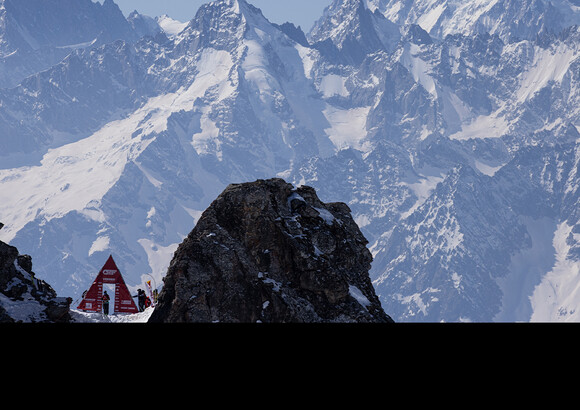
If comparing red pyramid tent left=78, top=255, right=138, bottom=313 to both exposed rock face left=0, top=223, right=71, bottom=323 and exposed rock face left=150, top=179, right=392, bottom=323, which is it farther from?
exposed rock face left=0, top=223, right=71, bottom=323

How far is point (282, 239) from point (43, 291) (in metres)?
8.23

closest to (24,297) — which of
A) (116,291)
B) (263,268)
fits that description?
(116,291)

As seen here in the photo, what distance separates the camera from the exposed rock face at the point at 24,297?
26.7 meters

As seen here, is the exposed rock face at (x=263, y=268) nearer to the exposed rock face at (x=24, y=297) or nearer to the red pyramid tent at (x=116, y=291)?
the red pyramid tent at (x=116, y=291)

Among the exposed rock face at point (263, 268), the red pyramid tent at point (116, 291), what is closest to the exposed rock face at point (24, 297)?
the red pyramid tent at point (116, 291)

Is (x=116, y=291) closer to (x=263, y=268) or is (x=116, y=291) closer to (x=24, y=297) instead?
(x=263, y=268)

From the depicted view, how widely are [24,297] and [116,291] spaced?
569 cm

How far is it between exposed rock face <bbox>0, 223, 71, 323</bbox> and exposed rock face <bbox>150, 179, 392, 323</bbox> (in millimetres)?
3540

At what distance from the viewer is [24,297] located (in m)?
27.9

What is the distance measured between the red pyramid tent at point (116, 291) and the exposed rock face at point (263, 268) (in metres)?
2.06

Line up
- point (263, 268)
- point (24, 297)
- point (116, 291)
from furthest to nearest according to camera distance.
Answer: point (116, 291), point (263, 268), point (24, 297)

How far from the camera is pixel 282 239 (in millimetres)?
32594
